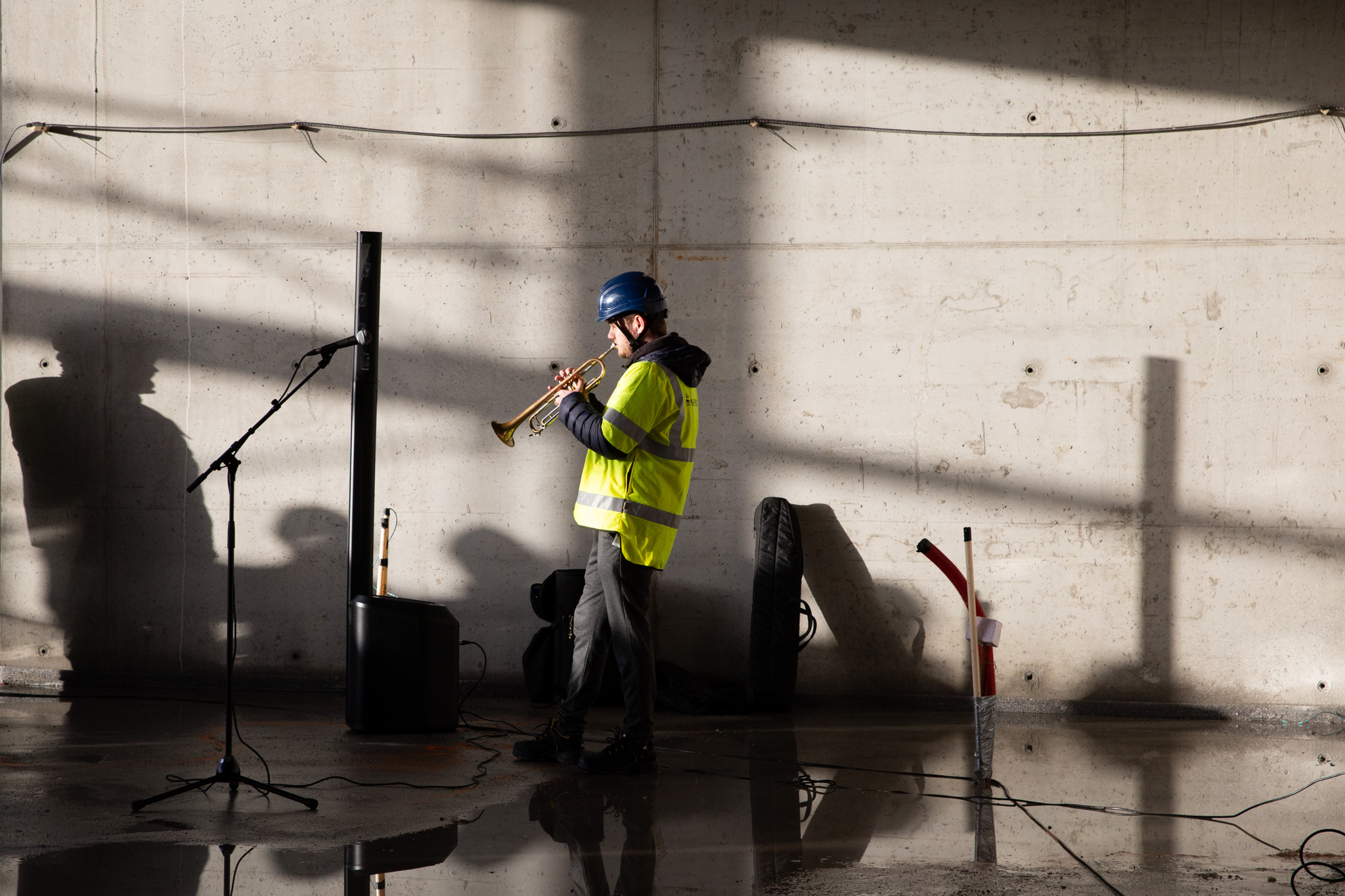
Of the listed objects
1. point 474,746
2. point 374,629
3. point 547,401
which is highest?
point 547,401

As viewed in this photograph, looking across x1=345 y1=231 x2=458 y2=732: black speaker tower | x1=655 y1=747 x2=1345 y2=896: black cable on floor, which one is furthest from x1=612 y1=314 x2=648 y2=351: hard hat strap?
x1=655 y1=747 x2=1345 y2=896: black cable on floor

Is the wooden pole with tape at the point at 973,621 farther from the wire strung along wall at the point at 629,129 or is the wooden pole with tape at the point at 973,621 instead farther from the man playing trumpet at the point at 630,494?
the wire strung along wall at the point at 629,129

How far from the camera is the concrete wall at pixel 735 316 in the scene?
5078 mm

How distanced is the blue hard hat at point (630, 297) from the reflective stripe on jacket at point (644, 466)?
0.23 metres

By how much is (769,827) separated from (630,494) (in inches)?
45.5

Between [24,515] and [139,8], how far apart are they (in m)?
2.71

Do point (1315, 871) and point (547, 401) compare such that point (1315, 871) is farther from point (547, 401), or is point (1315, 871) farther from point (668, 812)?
point (547, 401)

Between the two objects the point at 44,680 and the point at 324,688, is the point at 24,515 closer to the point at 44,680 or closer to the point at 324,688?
the point at 44,680

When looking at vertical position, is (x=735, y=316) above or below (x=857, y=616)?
above

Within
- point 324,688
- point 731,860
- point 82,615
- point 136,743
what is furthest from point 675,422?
point 82,615

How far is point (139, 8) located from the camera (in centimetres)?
552

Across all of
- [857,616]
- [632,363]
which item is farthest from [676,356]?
[857,616]

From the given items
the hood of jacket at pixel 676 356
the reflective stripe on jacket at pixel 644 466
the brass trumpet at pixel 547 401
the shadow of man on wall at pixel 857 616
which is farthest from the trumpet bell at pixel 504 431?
the shadow of man on wall at pixel 857 616

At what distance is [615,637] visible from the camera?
3.69 meters
